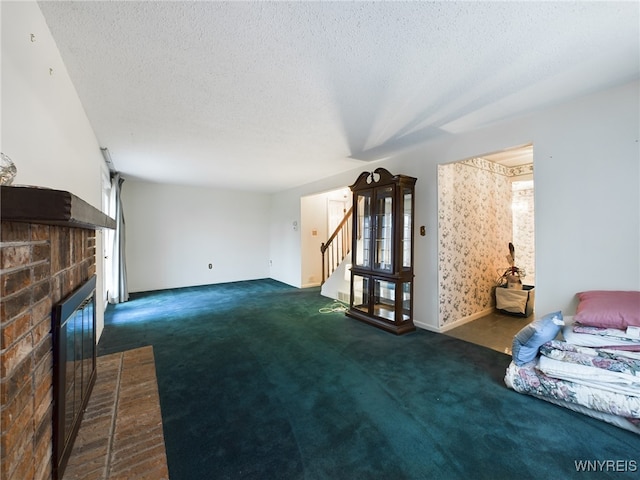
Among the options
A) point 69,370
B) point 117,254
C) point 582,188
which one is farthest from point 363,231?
point 117,254

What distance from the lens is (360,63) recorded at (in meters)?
1.68

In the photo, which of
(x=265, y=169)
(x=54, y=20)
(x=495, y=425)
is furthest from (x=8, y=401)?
(x=265, y=169)

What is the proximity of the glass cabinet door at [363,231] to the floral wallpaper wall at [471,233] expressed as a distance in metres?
0.94

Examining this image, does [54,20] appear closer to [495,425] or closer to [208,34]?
[208,34]

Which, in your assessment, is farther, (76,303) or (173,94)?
(173,94)

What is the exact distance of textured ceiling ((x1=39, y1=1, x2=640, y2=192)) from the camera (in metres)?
1.32

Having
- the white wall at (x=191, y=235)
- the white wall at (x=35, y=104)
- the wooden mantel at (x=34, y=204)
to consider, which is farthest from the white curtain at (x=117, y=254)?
the wooden mantel at (x=34, y=204)

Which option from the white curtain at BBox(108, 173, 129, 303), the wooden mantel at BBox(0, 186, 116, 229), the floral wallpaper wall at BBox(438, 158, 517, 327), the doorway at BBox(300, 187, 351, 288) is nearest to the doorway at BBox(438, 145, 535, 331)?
the floral wallpaper wall at BBox(438, 158, 517, 327)

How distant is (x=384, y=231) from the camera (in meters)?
3.57

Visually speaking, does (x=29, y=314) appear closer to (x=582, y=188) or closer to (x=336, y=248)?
(x=582, y=188)

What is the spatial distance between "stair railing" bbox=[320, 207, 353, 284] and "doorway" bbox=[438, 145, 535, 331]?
7.70 ft

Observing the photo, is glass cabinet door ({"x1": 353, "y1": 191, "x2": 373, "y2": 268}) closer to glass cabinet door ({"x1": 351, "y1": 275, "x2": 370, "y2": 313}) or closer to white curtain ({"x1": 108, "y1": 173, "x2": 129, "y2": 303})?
glass cabinet door ({"x1": 351, "y1": 275, "x2": 370, "y2": 313})

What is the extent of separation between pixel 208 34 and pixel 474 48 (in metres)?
1.53

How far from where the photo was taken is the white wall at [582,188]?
76.2 inches
